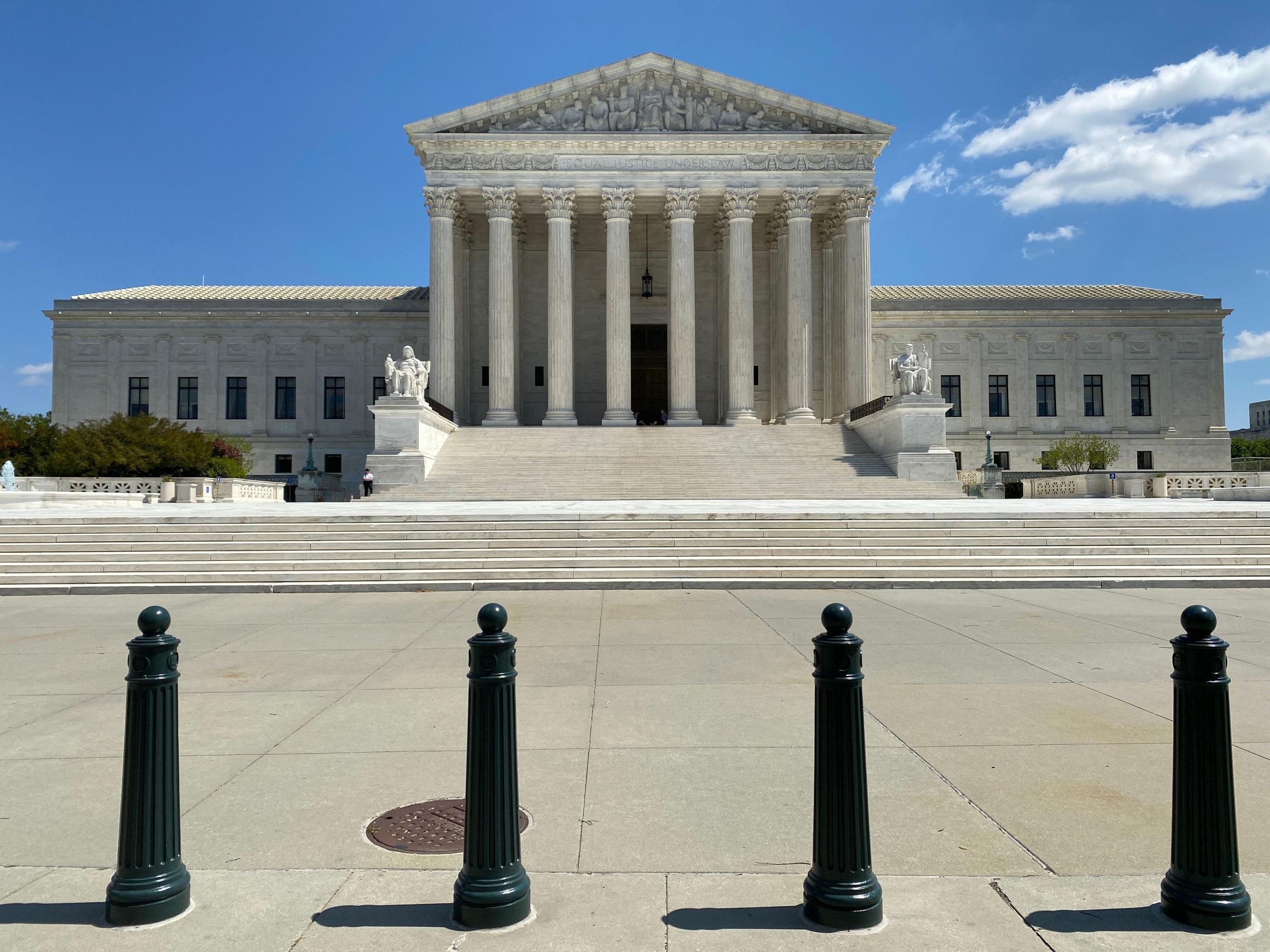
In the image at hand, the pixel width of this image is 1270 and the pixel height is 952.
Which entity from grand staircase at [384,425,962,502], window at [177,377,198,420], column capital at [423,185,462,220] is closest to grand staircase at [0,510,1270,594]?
grand staircase at [384,425,962,502]

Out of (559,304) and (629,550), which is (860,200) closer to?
(559,304)

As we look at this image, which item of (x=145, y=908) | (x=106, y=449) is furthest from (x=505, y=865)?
(x=106, y=449)

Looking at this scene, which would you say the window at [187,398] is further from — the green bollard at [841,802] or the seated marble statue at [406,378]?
the green bollard at [841,802]

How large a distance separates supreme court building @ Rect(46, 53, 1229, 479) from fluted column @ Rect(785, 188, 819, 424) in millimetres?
121

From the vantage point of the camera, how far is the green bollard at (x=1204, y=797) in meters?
3.46

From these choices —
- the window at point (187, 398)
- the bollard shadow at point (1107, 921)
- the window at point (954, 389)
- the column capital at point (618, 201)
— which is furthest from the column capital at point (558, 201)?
the bollard shadow at point (1107, 921)

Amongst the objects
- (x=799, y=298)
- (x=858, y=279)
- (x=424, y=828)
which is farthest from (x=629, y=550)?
(x=858, y=279)

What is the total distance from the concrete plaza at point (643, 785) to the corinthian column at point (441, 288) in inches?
1331

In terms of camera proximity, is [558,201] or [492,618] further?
[558,201]

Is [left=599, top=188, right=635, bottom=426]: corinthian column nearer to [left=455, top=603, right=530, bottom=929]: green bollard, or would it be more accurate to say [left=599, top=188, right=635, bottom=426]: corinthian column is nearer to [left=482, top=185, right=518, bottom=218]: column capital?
[left=482, top=185, right=518, bottom=218]: column capital

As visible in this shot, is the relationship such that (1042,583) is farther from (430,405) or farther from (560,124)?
(560,124)

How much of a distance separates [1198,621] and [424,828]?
363 cm

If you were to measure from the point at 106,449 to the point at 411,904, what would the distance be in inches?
1588

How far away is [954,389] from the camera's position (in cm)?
5653
